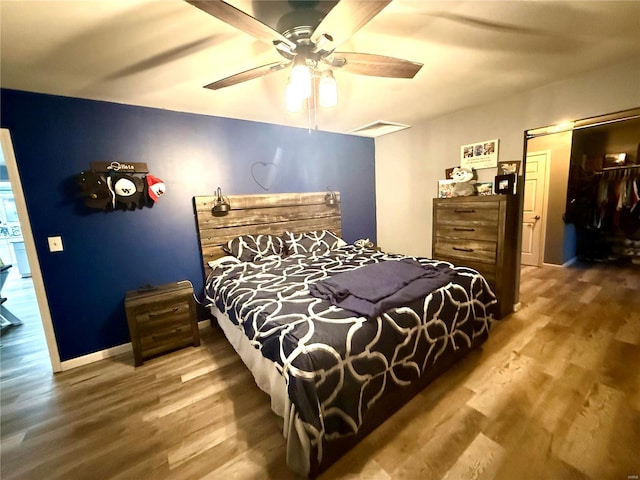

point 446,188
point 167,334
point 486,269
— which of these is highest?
point 446,188

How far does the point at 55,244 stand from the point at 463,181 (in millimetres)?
4123

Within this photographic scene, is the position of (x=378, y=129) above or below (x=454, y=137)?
above

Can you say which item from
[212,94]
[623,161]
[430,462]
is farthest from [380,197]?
[623,161]

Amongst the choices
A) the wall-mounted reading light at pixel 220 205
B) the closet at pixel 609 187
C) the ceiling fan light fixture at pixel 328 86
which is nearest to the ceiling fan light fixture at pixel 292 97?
the ceiling fan light fixture at pixel 328 86

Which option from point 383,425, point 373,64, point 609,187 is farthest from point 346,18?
point 609,187

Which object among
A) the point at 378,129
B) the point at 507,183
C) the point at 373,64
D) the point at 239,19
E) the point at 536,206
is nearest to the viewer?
the point at 239,19

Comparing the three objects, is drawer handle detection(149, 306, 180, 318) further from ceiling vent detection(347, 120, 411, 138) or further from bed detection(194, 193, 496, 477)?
ceiling vent detection(347, 120, 411, 138)

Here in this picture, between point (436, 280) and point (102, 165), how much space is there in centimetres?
301

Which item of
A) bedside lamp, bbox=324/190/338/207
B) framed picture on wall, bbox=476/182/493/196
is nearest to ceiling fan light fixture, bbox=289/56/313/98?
bedside lamp, bbox=324/190/338/207

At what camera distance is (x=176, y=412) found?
1.78m

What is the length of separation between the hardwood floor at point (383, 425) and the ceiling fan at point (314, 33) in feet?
6.89

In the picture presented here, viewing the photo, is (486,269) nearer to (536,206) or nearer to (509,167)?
(509,167)

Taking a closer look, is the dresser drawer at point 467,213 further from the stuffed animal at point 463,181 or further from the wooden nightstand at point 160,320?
the wooden nightstand at point 160,320

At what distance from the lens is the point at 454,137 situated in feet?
10.6
